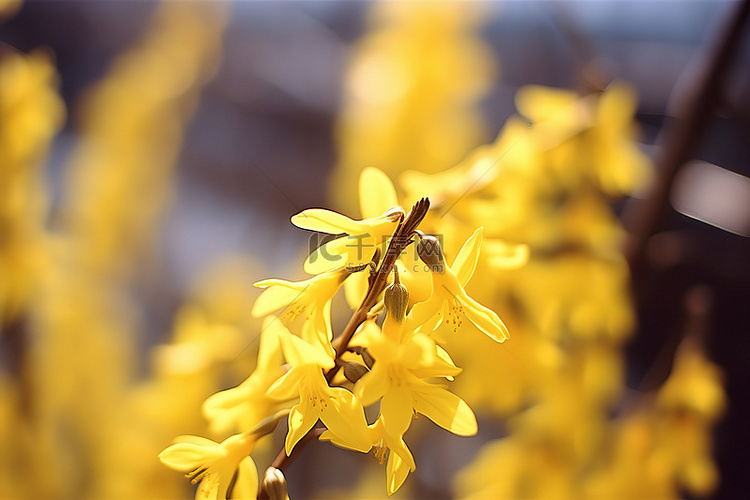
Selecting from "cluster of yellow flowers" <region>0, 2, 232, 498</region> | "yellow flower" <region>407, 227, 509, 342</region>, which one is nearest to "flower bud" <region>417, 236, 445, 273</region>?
"yellow flower" <region>407, 227, 509, 342</region>

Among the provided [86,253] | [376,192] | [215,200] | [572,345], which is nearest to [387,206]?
[376,192]

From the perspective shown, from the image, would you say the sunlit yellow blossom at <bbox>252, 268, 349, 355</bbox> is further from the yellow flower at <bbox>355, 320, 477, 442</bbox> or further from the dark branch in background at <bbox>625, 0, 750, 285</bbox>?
the dark branch in background at <bbox>625, 0, 750, 285</bbox>

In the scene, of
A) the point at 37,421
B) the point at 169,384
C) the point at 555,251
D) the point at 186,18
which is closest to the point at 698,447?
the point at 555,251

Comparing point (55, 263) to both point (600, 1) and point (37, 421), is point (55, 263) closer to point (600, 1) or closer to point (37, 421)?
point (37, 421)

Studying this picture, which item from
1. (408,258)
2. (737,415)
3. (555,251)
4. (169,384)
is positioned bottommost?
(737,415)

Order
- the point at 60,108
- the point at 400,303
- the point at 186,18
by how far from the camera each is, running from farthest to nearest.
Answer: the point at 186,18
the point at 60,108
the point at 400,303

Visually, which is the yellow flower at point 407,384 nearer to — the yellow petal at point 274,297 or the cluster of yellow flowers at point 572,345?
the yellow petal at point 274,297

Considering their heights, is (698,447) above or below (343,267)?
below
